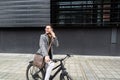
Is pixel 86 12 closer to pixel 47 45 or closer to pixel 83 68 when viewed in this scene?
pixel 83 68

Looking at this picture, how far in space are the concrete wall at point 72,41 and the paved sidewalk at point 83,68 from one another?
0.44 metres

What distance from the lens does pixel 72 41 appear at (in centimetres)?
1290

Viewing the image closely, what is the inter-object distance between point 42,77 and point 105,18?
263 inches

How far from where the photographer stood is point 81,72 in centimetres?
891

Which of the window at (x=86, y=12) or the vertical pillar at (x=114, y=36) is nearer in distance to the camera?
the window at (x=86, y=12)

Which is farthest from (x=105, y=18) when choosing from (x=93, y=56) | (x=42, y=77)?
(x=42, y=77)

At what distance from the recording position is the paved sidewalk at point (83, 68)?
8.24 meters

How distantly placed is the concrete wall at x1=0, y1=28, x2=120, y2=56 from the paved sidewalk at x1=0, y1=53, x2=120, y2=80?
438mm

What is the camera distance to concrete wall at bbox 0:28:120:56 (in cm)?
1267

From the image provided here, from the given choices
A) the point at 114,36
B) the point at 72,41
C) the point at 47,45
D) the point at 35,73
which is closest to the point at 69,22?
the point at 72,41

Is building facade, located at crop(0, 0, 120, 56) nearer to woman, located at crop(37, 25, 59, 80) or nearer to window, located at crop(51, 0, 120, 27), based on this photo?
window, located at crop(51, 0, 120, 27)

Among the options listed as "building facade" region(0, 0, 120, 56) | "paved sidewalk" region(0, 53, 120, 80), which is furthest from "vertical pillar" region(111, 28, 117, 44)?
"paved sidewalk" region(0, 53, 120, 80)

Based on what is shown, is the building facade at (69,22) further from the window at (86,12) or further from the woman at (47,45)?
the woman at (47,45)

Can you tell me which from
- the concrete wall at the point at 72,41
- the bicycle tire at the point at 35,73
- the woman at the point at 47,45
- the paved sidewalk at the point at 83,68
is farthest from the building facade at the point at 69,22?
the woman at the point at 47,45
